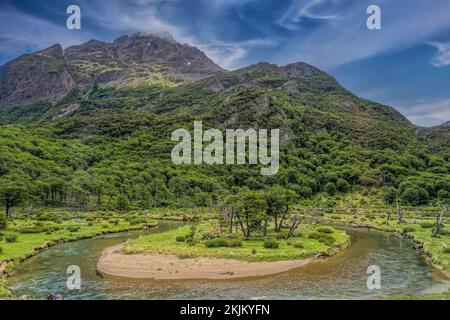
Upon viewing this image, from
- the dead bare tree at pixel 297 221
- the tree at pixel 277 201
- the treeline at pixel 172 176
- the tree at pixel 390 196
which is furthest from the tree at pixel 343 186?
the tree at pixel 277 201

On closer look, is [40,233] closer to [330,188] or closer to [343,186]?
[330,188]

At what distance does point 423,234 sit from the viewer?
2413 inches

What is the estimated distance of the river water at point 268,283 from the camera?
3097 centimetres

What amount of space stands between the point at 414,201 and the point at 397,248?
253 ft

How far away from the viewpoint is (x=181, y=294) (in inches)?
1227

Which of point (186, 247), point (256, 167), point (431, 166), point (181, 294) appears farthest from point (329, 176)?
point (181, 294)

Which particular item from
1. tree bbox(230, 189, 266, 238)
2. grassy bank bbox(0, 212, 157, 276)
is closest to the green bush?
tree bbox(230, 189, 266, 238)

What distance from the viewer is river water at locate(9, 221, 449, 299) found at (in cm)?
3097

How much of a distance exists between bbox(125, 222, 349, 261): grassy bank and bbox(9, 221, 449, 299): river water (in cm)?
323

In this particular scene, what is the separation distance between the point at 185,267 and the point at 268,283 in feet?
31.2

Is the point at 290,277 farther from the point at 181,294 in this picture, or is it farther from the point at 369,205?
the point at 369,205

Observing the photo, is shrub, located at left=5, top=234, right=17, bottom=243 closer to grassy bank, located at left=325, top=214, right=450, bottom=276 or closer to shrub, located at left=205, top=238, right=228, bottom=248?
shrub, located at left=205, top=238, right=228, bottom=248

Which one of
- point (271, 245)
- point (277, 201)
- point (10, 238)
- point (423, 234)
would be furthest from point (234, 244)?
point (423, 234)

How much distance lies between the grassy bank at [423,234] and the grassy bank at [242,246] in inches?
436
